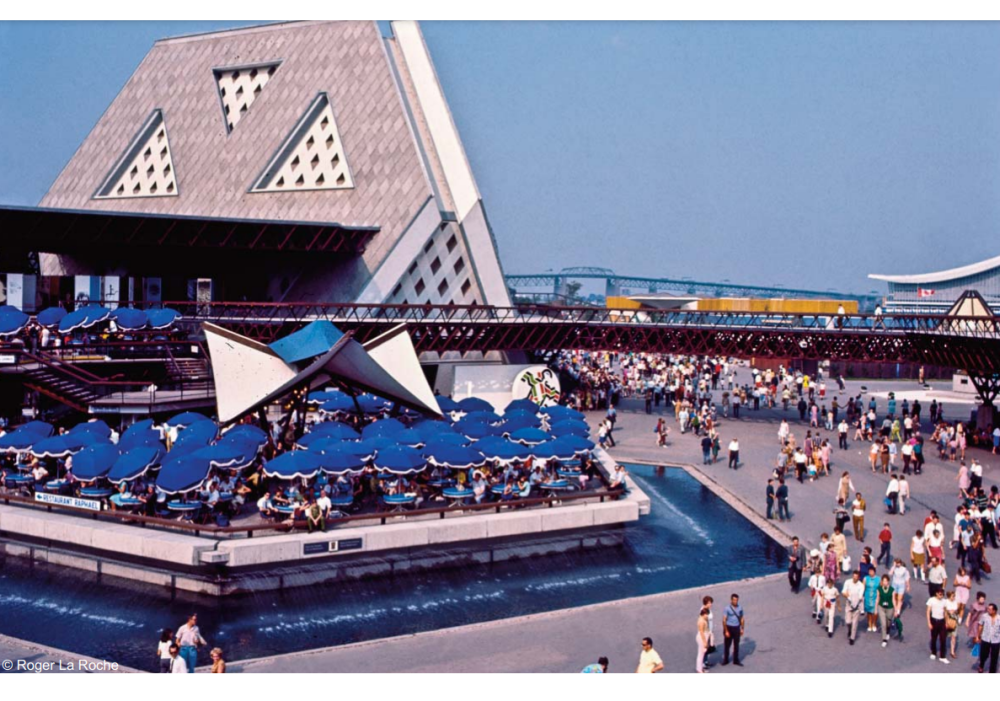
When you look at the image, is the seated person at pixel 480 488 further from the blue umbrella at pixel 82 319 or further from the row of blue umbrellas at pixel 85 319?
the blue umbrella at pixel 82 319

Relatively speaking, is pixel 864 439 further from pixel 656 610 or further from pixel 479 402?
pixel 656 610

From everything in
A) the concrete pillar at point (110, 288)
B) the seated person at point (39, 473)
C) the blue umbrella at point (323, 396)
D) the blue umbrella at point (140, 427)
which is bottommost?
the seated person at point (39, 473)

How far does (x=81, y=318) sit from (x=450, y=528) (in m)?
21.7

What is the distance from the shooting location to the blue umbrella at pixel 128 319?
39.2 meters

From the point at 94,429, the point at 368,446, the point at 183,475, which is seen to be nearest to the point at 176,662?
the point at 183,475

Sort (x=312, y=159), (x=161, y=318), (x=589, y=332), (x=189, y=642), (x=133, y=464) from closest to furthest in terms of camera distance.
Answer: (x=189, y=642)
(x=133, y=464)
(x=161, y=318)
(x=589, y=332)
(x=312, y=159)

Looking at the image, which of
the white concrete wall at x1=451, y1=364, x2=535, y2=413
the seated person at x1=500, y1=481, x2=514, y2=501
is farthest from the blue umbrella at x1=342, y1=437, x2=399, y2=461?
the white concrete wall at x1=451, y1=364, x2=535, y2=413

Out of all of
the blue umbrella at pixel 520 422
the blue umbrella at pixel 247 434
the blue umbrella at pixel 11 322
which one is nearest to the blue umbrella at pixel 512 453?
the blue umbrella at pixel 520 422

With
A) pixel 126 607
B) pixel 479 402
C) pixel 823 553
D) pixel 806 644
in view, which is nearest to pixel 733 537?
pixel 823 553

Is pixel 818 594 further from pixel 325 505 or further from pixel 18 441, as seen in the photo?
pixel 18 441

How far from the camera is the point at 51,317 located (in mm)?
38969

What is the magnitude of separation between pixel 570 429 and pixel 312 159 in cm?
2965

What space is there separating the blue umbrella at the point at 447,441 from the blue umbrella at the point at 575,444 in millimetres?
2415

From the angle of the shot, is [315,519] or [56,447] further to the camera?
[56,447]
